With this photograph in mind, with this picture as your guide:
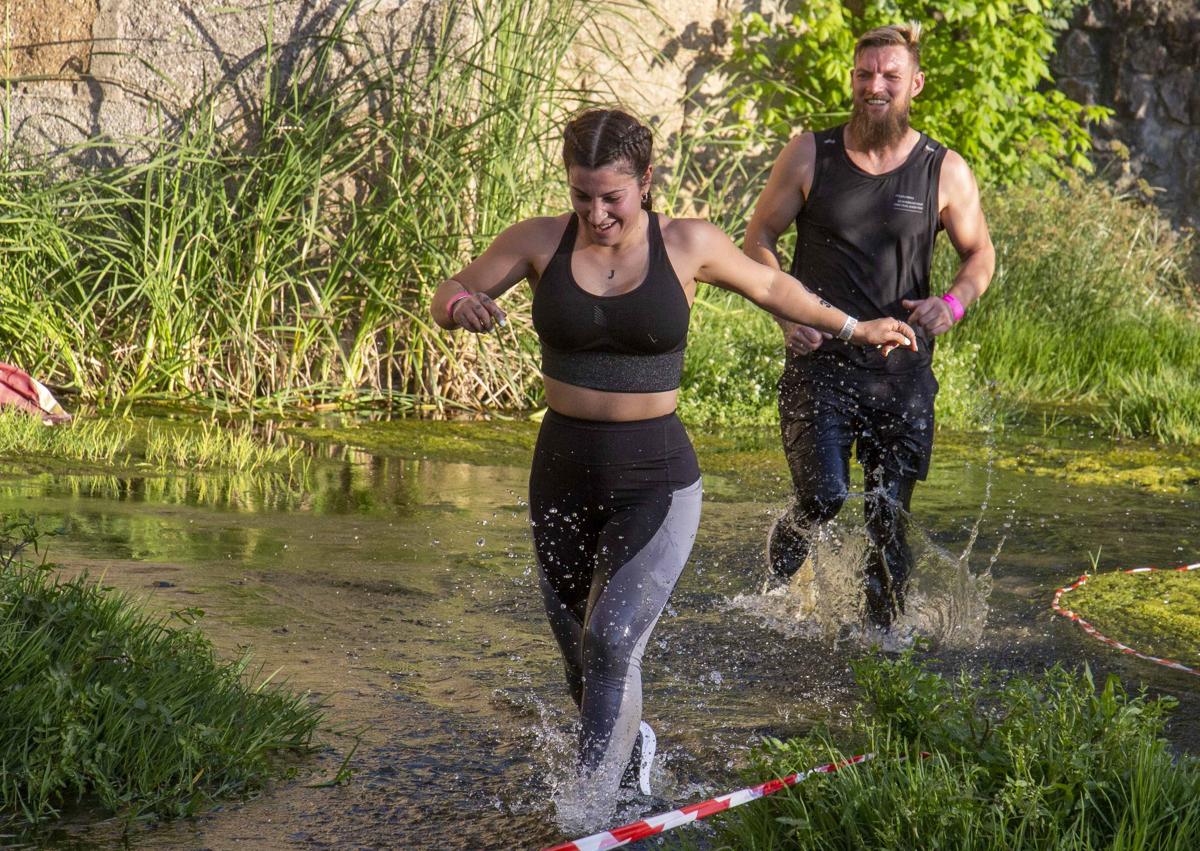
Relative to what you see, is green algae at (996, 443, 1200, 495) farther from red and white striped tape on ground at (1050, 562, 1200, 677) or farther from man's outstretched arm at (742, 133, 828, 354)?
man's outstretched arm at (742, 133, 828, 354)

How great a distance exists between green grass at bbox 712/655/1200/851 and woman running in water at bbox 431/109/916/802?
0.43 meters

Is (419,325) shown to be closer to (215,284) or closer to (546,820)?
(215,284)

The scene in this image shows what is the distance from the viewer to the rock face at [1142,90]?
1477 cm

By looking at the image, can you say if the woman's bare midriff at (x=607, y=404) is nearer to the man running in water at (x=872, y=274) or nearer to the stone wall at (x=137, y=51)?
the man running in water at (x=872, y=274)

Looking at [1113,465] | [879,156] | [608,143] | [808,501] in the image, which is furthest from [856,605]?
[1113,465]

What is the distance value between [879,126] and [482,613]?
7.17 feet

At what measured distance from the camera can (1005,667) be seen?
5.27 m

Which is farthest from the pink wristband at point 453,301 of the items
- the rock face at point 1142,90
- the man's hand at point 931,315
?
the rock face at point 1142,90

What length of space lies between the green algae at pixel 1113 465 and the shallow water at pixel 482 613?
0.87 ft

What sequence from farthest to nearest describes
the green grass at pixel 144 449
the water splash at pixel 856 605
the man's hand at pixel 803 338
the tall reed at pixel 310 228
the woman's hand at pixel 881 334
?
the tall reed at pixel 310 228 < the green grass at pixel 144 449 < the water splash at pixel 856 605 < the man's hand at pixel 803 338 < the woman's hand at pixel 881 334

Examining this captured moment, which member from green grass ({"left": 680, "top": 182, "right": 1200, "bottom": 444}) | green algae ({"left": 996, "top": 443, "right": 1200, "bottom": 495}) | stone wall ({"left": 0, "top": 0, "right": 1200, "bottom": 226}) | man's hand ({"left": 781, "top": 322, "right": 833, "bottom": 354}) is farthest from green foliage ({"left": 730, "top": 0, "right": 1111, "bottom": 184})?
man's hand ({"left": 781, "top": 322, "right": 833, "bottom": 354})

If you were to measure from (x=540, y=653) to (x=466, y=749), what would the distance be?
975mm

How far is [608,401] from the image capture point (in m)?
3.87

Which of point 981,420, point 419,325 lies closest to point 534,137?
point 419,325
